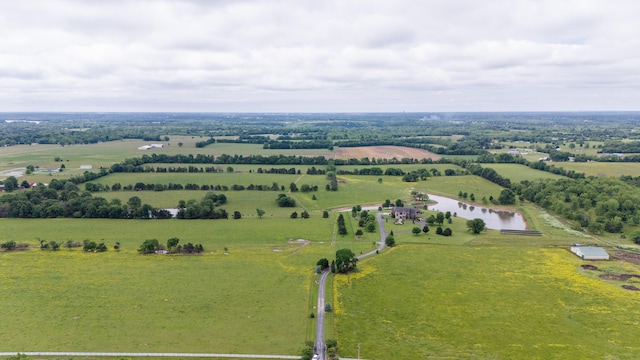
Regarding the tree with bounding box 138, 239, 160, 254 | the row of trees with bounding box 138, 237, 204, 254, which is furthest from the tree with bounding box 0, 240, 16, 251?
the tree with bounding box 138, 239, 160, 254

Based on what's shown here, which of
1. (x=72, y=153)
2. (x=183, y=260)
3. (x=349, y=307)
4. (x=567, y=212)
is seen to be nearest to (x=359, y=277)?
(x=349, y=307)

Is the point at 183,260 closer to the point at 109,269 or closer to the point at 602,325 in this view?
the point at 109,269

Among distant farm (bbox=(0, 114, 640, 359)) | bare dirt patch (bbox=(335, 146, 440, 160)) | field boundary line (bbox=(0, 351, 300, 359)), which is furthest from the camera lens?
bare dirt patch (bbox=(335, 146, 440, 160))

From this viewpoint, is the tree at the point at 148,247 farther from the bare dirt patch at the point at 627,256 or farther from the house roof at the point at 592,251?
the bare dirt patch at the point at 627,256

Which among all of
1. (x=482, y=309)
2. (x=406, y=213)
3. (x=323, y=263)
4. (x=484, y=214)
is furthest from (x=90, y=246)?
(x=484, y=214)

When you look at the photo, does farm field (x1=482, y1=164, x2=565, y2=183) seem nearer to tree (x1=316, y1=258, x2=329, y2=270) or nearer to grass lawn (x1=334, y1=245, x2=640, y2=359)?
grass lawn (x1=334, y1=245, x2=640, y2=359)


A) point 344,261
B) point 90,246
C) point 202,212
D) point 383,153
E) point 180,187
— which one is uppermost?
point 383,153

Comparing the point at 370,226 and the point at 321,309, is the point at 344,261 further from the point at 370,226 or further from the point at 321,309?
the point at 370,226
